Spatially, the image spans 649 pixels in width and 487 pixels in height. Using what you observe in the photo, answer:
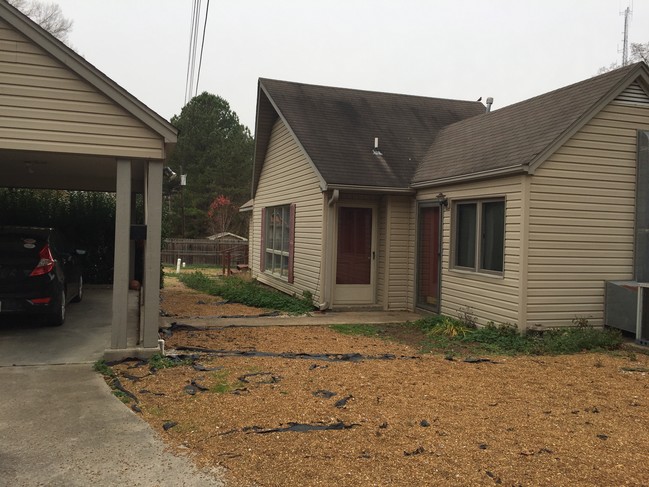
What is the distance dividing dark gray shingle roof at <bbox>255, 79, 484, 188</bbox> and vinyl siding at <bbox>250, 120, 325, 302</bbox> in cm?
58

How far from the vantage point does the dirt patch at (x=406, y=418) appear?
372 centimetres

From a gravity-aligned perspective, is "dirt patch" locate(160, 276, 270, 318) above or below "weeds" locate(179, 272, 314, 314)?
below

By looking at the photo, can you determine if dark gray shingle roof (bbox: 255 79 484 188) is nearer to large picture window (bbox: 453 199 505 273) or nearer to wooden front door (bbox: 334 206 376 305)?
wooden front door (bbox: 334 206 376 305)

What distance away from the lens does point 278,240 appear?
1522 cm

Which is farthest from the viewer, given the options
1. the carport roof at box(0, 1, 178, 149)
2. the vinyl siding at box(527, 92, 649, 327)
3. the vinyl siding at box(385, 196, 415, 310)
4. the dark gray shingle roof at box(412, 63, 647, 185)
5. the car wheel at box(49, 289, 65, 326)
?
the vinyl siding at box(385, 196, 415, 310)

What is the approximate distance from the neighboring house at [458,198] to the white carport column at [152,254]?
4.66 meters

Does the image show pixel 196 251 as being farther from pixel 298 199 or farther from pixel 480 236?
pixel 480 236

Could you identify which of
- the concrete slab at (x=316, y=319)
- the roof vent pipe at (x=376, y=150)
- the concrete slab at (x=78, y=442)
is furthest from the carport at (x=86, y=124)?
the roof vent pipe at (x=376, y=150)

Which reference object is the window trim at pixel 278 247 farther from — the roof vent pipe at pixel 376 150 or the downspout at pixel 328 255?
the roof vent pipe at pixel 376 150

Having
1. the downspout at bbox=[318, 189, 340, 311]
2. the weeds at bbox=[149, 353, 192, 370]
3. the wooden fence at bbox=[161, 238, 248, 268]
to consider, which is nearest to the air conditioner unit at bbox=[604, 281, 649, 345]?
the downspout at bbox=[318, 189, 340, 311]

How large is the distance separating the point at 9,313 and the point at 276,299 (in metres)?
5.97

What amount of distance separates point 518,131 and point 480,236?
2019mm

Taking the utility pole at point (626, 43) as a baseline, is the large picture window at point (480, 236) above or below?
below

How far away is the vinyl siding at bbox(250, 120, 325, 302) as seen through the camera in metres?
11.8
